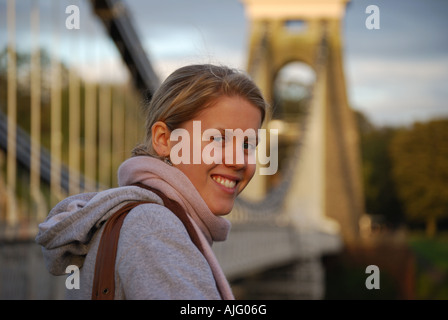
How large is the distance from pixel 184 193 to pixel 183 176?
0.02 m

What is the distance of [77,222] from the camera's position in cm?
114

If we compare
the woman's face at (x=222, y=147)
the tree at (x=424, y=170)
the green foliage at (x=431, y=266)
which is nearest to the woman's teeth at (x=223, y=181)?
the woman's face at (x=222, y=147)

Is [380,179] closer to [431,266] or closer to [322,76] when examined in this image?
[322,76]

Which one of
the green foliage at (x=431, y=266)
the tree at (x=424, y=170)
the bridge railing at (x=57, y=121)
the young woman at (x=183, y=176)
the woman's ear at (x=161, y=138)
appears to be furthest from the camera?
the tree at (x=424, y=170)

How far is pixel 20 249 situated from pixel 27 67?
17.7 meters

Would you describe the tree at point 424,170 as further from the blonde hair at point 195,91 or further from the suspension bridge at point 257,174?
the blonde hair at point 195,91

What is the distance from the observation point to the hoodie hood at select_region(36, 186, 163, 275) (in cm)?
108

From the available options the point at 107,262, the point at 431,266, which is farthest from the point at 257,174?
the point at 107,262

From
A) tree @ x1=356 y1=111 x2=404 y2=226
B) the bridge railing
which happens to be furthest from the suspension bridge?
tree @ x1=356 y1=111 x2=404 y2=226

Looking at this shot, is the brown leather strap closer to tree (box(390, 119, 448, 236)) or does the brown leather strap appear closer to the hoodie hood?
the hoodie hood

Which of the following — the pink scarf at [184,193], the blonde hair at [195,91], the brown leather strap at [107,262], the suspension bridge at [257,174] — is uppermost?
the suspension bridge at [257,174]

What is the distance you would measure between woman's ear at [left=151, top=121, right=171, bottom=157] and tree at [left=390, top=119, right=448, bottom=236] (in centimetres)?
3194

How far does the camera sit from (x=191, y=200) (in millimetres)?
1119

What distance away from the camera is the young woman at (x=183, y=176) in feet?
3.51
